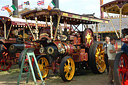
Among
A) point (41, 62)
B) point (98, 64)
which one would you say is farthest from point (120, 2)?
point (41, 62)

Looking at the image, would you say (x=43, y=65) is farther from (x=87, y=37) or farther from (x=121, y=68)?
(x=121, y=68)

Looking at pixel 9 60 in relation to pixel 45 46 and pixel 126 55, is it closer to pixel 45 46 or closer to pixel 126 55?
pixel 45 46

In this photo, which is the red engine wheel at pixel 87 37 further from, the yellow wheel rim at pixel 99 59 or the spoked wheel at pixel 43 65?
the spoked wheel at pixel 43 65

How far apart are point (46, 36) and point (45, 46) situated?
1.75 feet

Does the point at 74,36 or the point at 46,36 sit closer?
the point at 46,36

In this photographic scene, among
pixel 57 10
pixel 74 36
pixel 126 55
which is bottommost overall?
pixel 126 55

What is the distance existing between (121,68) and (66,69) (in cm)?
200

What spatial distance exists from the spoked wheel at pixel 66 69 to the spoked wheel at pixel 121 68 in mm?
1813

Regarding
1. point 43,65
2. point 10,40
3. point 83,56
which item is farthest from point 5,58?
point 83,56

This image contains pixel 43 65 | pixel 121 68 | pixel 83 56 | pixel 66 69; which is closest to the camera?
pixel 121 68

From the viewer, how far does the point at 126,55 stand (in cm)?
384

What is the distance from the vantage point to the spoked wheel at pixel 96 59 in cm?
641

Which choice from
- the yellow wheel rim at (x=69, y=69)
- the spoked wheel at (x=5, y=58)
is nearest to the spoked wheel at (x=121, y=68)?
the yellow wheel rim at (x=69, y=69)

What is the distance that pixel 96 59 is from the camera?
6621mm
